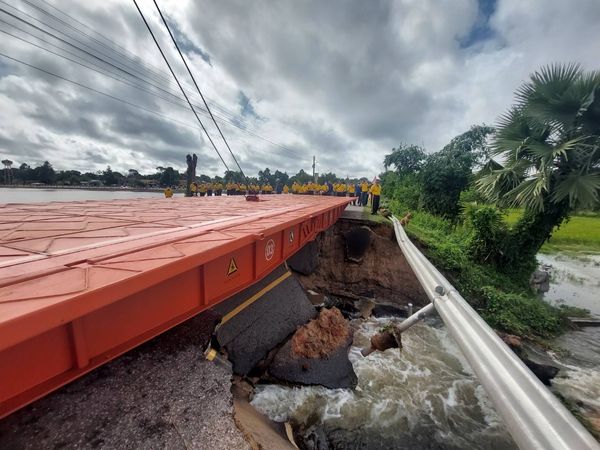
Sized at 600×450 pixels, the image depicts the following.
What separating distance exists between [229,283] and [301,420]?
2.94m

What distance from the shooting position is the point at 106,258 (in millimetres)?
1720

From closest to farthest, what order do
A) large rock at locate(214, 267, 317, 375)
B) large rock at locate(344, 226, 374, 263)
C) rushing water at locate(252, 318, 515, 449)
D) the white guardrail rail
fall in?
the white guardrail rail, rushing water at locate(252, 318, 515, 449), large rock at locate(214, 267, 317, 375), large rock at locate(344, 226, 374, 263)

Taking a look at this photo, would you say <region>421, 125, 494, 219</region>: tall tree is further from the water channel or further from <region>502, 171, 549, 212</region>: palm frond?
the water channel

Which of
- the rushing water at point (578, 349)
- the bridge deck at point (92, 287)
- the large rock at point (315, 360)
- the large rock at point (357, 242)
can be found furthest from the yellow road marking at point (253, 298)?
the rushing water at point (578, 349)

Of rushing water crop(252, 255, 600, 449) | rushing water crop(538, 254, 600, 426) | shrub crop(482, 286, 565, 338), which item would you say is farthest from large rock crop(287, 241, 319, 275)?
rushing water crop(538, 254, 600, 426)

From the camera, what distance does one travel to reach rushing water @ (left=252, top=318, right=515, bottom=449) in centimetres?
420

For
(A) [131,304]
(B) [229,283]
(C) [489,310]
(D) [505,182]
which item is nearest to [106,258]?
(A) [131,304]

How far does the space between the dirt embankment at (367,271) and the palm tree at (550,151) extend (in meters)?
3.99

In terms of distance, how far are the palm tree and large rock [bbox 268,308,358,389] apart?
7.64m

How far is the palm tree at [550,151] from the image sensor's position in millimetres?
7716

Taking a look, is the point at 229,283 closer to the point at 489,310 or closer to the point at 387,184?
the point at 489,310

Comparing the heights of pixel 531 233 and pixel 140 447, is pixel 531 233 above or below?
above

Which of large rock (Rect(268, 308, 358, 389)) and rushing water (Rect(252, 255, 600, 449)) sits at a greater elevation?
large rock (Rect(268, 308, 358, 389))

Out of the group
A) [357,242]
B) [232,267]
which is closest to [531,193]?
[357,242]
